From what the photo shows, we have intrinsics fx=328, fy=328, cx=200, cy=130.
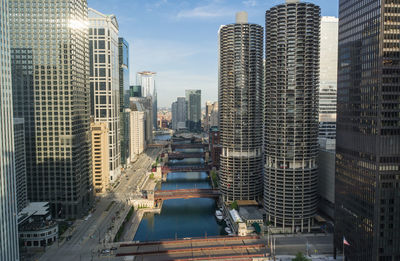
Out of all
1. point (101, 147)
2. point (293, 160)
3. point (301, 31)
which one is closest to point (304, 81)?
point (301, 31)

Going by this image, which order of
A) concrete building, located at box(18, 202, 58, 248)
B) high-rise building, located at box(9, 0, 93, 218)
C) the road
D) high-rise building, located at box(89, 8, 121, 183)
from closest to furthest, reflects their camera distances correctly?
the road, concrete building, located at box(18, 202, 58, 248), high-rise building, located at box(9, 0, 93, 218), high-rise building, located at box(89, 8, 121, 183)

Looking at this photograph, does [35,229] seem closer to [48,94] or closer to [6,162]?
[6,162]

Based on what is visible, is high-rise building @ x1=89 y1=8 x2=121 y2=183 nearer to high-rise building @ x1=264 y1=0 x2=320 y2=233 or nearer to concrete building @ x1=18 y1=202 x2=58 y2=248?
concrete building @ x1=18 y1=202 x2=58 y2=248

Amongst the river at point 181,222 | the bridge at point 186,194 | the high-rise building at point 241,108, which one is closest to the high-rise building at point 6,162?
the river at point 181,222

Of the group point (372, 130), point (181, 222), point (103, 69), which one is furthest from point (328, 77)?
point (103, 69)

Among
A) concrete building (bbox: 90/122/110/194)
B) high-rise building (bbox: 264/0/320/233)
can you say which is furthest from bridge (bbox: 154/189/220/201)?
high-rise building (bbox: 264/0/320/233)
